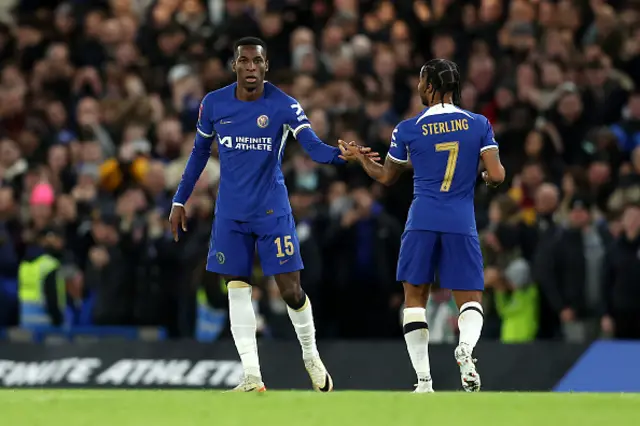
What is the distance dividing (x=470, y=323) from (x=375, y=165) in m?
1.40

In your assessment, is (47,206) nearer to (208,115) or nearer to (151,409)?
(208,115)

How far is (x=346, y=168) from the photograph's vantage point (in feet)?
57.4

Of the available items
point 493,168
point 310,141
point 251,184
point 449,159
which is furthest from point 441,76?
point 251,184

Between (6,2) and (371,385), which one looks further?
(6,2)

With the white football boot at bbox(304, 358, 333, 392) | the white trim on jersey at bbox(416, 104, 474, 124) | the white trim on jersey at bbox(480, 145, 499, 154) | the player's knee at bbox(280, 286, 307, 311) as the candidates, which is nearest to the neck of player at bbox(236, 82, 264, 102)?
the white trim on jersey at bbox(416, 104, 474, 124)

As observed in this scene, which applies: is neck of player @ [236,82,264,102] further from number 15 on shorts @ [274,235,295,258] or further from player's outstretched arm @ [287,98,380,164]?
number 15 on shorts @ [274,235,295,258]

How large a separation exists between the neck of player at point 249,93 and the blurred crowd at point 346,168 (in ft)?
16.3

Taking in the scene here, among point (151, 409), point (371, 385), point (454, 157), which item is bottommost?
point (371, 385)

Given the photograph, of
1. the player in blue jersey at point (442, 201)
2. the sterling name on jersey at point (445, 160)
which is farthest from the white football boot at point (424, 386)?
the sterling name on jersey at point (445, 160)

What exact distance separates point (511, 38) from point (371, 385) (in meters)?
5.27

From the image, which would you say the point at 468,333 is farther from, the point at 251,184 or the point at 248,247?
the point at 251,184

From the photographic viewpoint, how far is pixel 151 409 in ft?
29.6

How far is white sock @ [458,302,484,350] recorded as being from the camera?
36.0 feet

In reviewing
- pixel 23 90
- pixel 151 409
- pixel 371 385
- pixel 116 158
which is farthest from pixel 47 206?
pixel 151 409
